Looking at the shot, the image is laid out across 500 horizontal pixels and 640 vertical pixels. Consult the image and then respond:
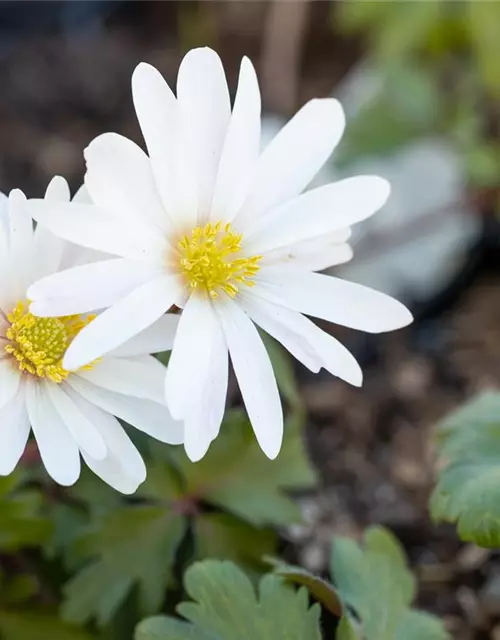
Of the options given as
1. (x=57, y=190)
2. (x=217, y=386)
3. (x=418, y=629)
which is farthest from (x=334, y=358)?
(x=418, y=629)

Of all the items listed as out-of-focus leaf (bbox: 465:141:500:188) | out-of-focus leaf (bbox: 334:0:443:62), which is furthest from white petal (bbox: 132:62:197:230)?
out-of-focus leaf (bbox: 334:0:443:62)

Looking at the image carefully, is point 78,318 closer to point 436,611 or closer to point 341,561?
point 341,561

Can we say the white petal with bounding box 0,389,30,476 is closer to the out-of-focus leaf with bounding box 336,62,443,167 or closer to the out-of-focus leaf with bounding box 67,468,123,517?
the out-of-focus leaf with bounding box 67,468,123,517

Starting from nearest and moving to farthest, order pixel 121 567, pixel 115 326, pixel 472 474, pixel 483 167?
pixel 115 326 → pixel 472 474 → pixel 121 567 → pixel 483 167

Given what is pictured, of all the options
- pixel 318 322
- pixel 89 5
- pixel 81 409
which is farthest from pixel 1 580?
pixel 89 5

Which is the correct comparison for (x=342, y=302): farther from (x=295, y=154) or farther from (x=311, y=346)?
(x=295, y=154)

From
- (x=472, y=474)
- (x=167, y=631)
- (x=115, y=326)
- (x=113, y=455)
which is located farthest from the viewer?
(x=472, y=474)
